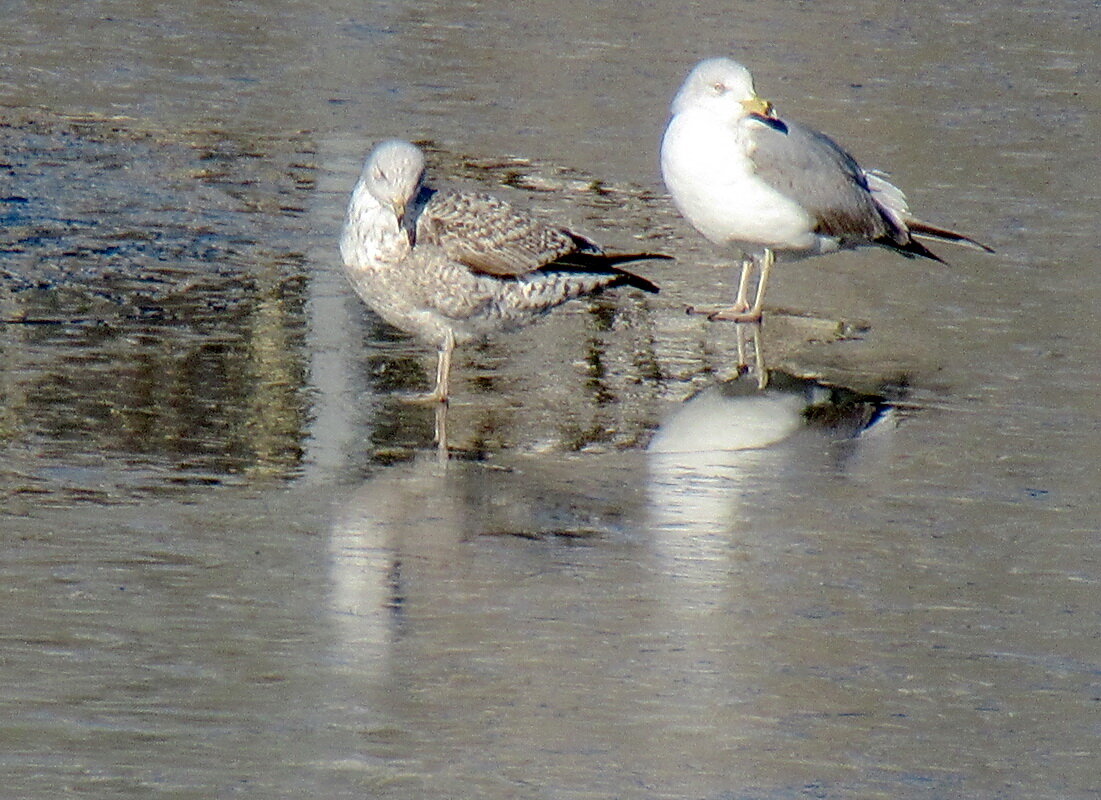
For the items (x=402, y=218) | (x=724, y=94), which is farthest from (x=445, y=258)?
(x=724, y=94)

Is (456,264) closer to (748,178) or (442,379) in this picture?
(442,379)

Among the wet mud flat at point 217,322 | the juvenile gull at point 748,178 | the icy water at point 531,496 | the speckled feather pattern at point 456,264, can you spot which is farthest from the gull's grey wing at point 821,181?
the speckled feather pattern at point 456,264

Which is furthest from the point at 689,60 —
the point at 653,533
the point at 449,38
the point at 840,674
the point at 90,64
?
the point at 840,674

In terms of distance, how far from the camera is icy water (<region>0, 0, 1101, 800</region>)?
423cm

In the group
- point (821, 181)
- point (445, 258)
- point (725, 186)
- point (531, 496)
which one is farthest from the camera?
point (821, 181)

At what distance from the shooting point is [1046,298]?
28.4 ft

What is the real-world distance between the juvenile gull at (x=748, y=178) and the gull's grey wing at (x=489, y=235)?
1128mm

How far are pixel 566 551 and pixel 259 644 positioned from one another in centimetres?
107

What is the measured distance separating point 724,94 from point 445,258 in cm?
199

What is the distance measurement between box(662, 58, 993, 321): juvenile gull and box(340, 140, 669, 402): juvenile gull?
43.7 inches

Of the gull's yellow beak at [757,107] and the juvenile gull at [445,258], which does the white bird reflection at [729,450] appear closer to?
the juvenile gull at [445,258]

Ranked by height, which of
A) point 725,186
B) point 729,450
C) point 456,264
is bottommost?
point 729,450

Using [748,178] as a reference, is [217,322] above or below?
below

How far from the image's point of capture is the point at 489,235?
23.7 feet
